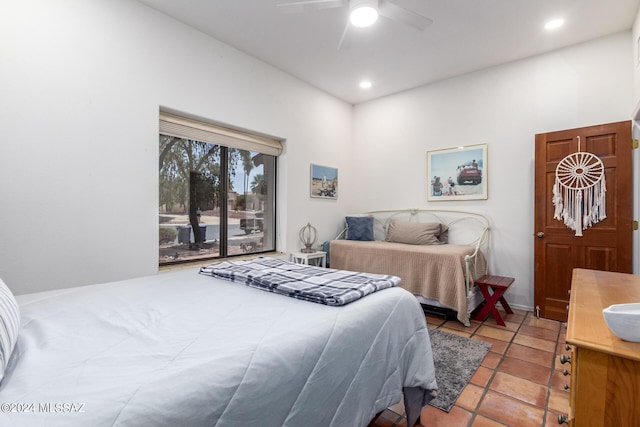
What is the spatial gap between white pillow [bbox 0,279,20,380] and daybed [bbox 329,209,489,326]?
302 cm

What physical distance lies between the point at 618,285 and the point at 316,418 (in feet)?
5.26

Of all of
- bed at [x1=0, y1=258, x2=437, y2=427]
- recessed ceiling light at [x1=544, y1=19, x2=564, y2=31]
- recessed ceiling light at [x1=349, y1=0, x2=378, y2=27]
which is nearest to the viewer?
bed at [x1=0, y1=258, x2=437, y2=427]

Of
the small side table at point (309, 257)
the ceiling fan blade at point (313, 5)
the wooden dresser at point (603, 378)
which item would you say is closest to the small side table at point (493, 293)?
the small side table at point (309, 257)

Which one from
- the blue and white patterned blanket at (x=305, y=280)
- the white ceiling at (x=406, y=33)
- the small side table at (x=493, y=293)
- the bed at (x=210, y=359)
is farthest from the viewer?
the small side table at (x=493, y=293)

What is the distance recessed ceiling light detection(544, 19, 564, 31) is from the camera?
271 cm

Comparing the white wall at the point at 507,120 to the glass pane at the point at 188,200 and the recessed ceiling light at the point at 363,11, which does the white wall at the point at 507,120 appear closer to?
the recessed ceiling light at the point at 363,11

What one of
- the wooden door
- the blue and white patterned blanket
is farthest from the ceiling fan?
the wooden door

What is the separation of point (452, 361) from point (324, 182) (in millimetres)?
2722

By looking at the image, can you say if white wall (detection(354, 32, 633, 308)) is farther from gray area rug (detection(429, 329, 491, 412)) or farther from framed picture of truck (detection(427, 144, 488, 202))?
gray area rug (detection(429, 329, 491, 412))

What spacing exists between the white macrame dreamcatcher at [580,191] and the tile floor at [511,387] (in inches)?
41.9

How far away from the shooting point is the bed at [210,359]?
25.4 inches

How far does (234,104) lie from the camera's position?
10.4ft

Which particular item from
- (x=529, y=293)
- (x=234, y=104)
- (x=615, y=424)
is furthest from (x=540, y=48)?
(x=615, y=424)

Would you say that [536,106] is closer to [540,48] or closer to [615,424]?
[540,48]
